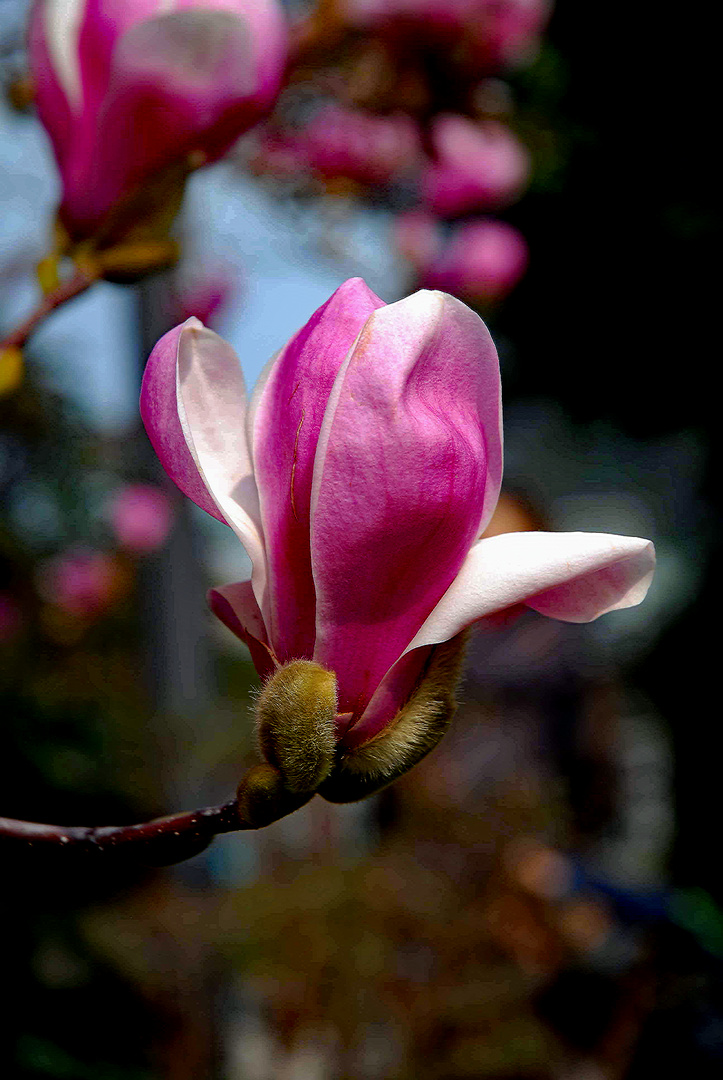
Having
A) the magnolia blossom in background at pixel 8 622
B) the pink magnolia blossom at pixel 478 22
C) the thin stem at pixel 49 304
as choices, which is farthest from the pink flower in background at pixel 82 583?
the thin stem at pixel 49 304

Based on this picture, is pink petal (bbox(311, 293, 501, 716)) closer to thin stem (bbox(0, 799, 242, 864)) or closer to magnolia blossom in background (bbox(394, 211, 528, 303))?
thin stem (bbox(0, 799, 242, 864))

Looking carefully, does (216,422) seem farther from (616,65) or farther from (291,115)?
(616,65)

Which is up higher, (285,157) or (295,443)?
(295,443)

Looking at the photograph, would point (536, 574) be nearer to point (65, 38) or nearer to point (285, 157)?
point (65, 38)

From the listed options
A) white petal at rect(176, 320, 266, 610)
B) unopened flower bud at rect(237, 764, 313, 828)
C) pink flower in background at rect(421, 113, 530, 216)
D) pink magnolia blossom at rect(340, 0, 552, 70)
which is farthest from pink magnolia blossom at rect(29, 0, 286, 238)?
pink flower in background at rect(421, 113, 530, 216)

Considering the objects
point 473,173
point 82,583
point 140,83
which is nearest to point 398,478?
point 140,83

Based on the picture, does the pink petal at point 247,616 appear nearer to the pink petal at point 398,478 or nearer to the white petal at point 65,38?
the pink petal at point 398,478
